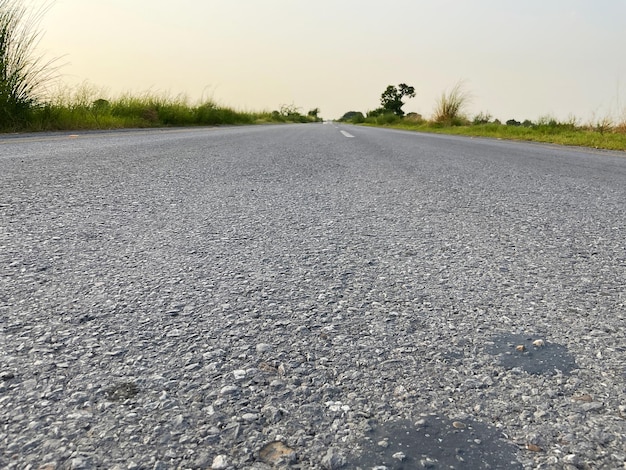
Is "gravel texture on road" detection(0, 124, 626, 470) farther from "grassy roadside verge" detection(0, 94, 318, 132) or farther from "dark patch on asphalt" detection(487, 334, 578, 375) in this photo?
"grassy roadside verge" detection(0, 94, 318, 132)

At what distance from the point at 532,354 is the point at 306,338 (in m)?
0.51

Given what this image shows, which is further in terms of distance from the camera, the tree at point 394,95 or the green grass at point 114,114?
the tree at point 394,95

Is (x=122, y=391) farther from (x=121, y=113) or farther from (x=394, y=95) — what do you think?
(x=394, y=95)

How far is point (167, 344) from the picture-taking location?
1089 millimetres

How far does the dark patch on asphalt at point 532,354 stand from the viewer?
3.43ft

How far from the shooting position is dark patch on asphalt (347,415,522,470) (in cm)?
76

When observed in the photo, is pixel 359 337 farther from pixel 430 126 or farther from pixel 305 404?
pixel 430 126

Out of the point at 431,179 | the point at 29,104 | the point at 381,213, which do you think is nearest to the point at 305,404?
the point at 381,213

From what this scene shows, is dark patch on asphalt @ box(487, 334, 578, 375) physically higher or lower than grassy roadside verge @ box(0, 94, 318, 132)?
lower

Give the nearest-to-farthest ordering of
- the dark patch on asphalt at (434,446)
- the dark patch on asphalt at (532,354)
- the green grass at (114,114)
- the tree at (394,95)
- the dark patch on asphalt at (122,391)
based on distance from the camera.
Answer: the dark patch on asphalt at (434,446)
the dark patch on asphalt at (122,391)
the dark patch on asphalt at (532,354)
the green grass at (114,114)
the tree at (394,95)

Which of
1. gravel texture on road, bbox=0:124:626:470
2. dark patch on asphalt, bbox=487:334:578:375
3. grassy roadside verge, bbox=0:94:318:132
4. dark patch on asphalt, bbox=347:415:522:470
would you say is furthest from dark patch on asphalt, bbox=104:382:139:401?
grassy roadside verge, bbox=0:94:318:132

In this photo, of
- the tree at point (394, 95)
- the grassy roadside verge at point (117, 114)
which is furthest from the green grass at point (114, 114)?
the tree at point (394, 95)

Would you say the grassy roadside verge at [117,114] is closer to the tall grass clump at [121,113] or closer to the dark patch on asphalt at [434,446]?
the tall grass clump at [121,113]

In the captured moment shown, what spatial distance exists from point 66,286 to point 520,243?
1690 millimetres
